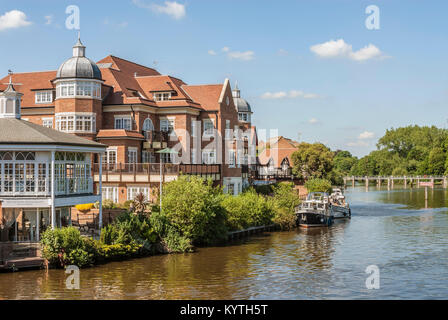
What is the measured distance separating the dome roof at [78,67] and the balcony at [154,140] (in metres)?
6.44

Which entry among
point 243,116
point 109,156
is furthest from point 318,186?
point 109,156

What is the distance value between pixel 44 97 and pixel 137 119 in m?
9.24

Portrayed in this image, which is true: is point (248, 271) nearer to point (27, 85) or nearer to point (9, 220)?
point (9, 220)

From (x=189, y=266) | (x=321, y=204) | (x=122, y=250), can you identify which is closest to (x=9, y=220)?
(x=122, y=250)

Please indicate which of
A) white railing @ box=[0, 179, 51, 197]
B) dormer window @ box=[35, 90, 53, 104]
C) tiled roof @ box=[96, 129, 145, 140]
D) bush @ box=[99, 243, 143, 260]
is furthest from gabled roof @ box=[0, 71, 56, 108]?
bush @ box=[99, 243, 143, 260]

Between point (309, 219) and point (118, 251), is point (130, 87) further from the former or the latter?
point (118, 251)

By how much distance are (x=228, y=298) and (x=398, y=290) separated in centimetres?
778

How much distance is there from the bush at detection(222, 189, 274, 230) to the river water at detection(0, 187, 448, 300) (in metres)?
1.58

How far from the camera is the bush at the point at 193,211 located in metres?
33.9

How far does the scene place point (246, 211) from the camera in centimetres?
4144

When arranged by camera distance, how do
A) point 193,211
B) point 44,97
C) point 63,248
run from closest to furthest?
1. point 63,248
2. point 193,211
3. point 44,97

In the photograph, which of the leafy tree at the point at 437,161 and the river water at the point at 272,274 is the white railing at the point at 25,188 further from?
the leafy tree at the point at 437,161

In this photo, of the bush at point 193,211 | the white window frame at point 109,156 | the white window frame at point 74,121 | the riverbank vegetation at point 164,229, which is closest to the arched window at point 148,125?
the white window frame at point 109,156

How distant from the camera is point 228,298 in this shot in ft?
76.3
